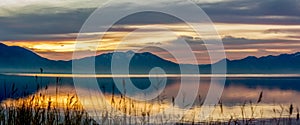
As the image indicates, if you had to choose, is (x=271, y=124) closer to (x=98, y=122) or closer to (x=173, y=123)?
(x=173, y=123)

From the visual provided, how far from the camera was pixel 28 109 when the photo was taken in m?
12.4

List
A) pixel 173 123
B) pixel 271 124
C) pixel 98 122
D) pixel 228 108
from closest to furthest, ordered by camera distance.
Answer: pixel 98 122 < pixel 173 123 < pixel 271 124 < pixel 228 108

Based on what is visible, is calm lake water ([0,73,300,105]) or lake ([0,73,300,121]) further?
calm lake water ([0,73,300,105])

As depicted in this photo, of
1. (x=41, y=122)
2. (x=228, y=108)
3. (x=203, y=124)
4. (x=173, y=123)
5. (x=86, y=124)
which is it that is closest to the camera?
(x=41, y=122)

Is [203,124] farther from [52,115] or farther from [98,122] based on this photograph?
[52,115]

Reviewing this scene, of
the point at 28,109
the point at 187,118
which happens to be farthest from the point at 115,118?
the point at 187,118

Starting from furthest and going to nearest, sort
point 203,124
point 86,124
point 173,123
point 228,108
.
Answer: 1. point 228,108
2. point 203,124
3. point 173,123
4. point 86,124

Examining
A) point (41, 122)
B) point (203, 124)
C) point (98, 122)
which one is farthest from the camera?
point (203, 124)

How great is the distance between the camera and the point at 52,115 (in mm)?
12242

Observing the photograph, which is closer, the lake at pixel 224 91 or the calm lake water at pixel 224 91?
the lake at pixel 224 91

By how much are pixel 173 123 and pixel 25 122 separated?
13.7 feet

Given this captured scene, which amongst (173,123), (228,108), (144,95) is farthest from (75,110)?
(228,108)

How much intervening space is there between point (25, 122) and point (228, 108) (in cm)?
1343

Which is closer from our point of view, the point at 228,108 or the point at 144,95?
the point at 144,95
